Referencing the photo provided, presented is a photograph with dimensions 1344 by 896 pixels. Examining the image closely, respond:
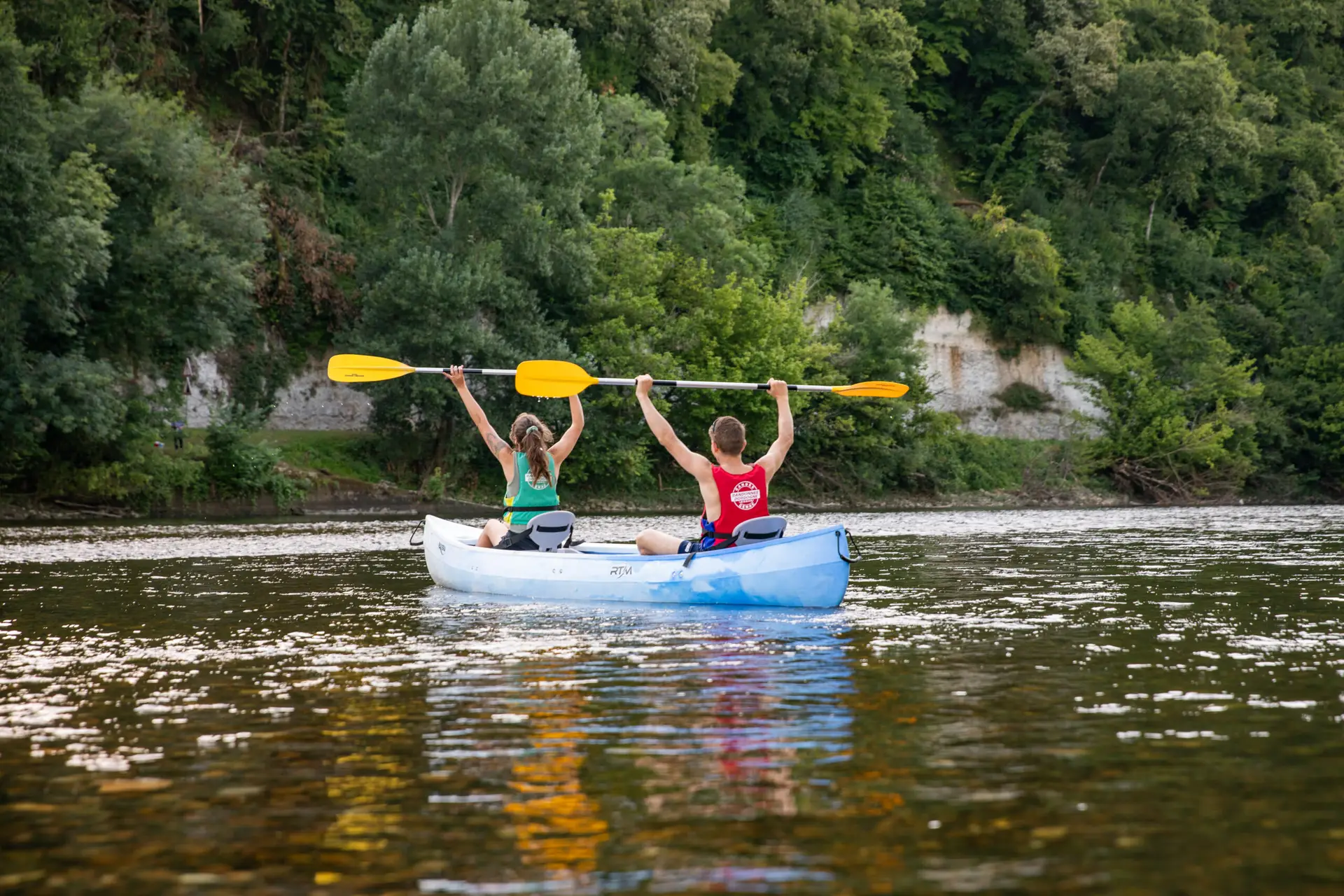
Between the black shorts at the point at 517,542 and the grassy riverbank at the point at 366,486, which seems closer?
the black shorts at the point at 517,542

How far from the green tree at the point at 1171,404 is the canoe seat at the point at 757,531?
Answer: 1469 inches

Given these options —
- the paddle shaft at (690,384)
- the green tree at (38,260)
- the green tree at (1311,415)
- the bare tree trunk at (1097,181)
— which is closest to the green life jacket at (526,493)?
the paddle shaft at (690,384)

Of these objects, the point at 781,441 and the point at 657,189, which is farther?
the point at 657,189

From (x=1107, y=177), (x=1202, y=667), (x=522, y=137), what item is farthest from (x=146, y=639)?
(x=1107, y=177)

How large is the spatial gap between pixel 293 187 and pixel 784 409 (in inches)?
1193

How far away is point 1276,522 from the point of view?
30141 millimetres

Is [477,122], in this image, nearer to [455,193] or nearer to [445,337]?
[455,193]

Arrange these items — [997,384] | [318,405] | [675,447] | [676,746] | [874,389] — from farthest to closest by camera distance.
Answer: [997,384] → [318,405] → [874,389] → [675,447] → [676,746]

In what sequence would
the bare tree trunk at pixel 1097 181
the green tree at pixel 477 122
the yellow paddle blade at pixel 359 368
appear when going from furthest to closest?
the bare tree trunk at pixel 1097 181, the green tree at pixel 477 122, the yellow paddle blade at pixel 359 368

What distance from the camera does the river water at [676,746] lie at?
496 cm

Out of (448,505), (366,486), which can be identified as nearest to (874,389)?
(448,505)

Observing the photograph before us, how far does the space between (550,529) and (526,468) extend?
0.63m

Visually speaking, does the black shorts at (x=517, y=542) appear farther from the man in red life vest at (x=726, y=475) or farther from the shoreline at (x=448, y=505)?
the shoreline at (x=448, y=505)

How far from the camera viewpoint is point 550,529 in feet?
48.2
